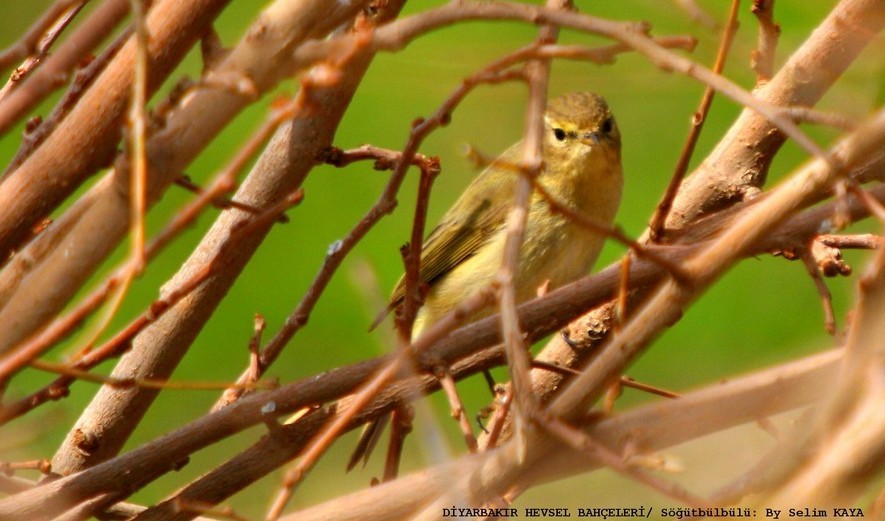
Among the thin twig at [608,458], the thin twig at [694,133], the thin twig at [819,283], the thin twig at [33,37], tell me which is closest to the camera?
the thin twig at [608,458]

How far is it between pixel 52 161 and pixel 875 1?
156 cm

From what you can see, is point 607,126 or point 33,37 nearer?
point 33,37

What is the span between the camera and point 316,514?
1811 mm

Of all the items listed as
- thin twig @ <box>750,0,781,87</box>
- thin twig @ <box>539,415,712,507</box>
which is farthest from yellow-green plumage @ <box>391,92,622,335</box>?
thin twig @ <box>539,415,712,507</box>

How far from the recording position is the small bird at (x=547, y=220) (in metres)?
4.07

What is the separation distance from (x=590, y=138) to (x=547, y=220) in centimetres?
49

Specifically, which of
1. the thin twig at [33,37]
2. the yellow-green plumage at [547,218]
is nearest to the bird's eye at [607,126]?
the yellow-green plumage at [547,218]

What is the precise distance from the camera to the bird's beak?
172 inches

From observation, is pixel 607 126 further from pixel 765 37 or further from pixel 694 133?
pixel 694 133

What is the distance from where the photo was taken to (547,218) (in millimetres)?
4082

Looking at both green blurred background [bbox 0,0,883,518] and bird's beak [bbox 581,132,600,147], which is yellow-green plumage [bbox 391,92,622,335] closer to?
bird's beak [bbox 581,132,600,147]

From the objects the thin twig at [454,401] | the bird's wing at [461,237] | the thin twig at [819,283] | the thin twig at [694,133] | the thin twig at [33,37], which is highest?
the thin twig at [33,37]

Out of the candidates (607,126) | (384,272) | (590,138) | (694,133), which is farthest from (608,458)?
(384,272)

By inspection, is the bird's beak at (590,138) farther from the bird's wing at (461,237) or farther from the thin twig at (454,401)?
the thin twig at (454,401)
